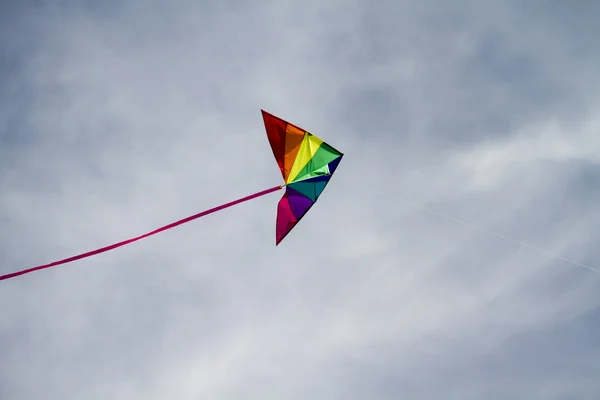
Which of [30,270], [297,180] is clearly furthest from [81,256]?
[297,180]

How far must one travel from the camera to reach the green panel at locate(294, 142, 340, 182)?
46.7 ft

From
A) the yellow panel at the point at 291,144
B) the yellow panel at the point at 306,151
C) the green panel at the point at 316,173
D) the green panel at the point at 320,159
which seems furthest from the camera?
the yellow panel at the point at 291,144

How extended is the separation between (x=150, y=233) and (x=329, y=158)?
6.95 m

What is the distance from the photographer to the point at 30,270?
8.94m

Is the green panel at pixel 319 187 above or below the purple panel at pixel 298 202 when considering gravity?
above

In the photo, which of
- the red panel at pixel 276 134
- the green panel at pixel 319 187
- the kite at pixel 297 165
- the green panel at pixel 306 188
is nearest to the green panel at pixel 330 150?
the kite at pixel 297 165

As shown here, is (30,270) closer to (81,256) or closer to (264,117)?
(81,256)

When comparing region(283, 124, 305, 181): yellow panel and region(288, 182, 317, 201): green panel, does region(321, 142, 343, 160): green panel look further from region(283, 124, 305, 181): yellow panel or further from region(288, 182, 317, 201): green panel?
region(288, 182, 317, 201): green panel

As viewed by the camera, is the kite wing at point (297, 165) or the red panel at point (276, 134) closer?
the kite wing at point (297, 165)

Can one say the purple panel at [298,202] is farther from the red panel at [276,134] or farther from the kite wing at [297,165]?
the red panel at [276,134]

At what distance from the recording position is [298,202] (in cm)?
1331

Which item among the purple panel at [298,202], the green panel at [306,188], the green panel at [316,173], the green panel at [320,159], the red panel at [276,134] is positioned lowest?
the purple panel at [298,202]

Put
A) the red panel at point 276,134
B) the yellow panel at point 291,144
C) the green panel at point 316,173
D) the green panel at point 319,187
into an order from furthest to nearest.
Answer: the red panel at point 276,134 → the yellow panel at point 291,144 → the green panel at point 316,173 → the green panel at point 319,187

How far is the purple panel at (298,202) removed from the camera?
1309 cm
